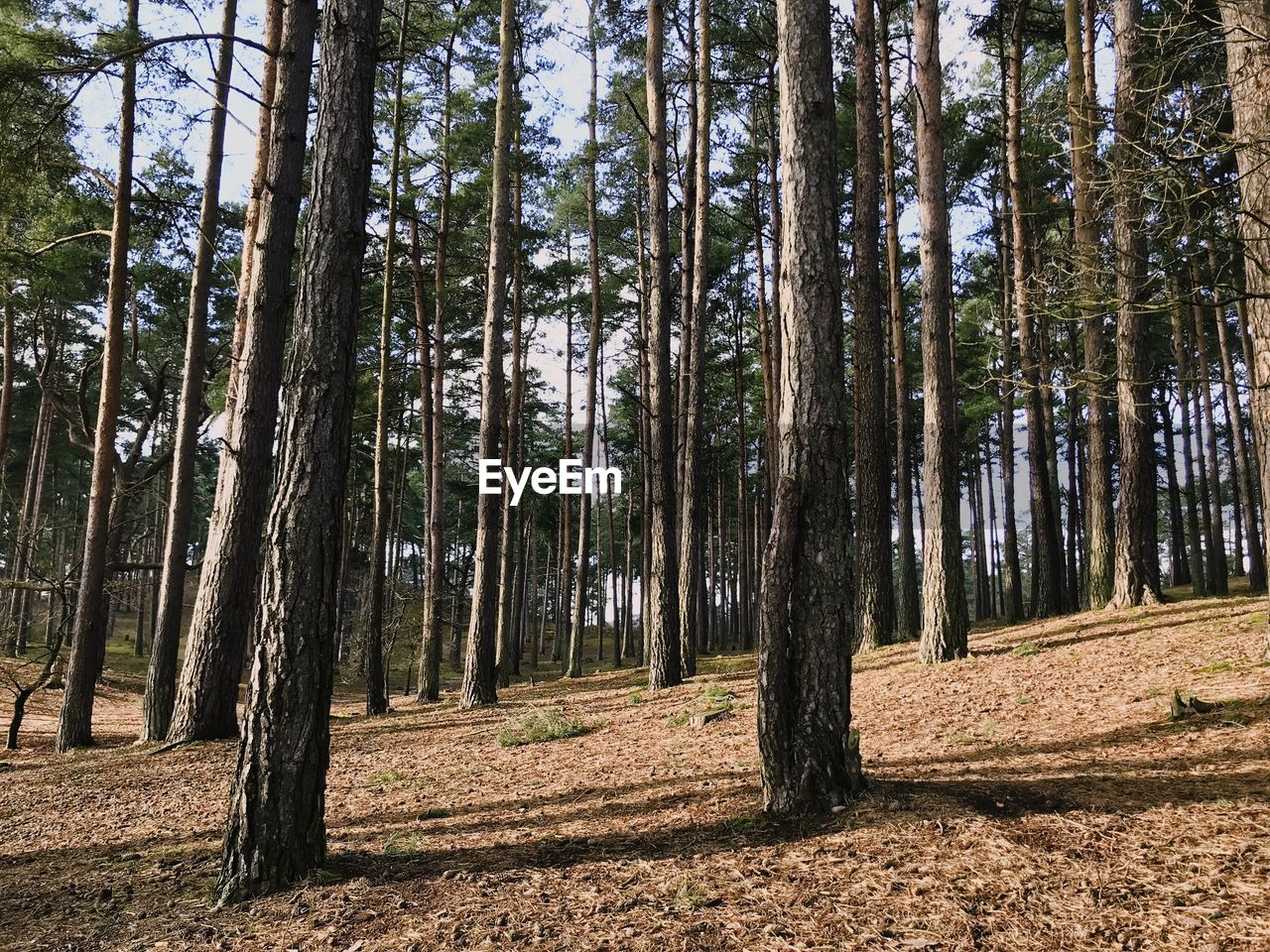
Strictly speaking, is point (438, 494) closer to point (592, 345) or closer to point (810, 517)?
point (592, 345)

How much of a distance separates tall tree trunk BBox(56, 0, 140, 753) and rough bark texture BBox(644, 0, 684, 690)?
7.33 metres

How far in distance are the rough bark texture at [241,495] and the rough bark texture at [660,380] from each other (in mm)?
5141

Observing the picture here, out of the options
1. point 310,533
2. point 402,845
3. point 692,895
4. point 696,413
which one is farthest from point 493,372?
point 692,895

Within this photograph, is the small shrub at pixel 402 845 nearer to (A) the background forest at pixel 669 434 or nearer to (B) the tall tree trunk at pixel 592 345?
(A) the background forest at pixel 669 434

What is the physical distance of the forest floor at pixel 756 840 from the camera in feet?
10.6

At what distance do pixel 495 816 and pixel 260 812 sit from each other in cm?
172

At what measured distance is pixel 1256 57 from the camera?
551cm

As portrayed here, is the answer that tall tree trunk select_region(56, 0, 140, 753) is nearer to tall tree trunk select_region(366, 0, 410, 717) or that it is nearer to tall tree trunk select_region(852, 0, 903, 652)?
tall tree trunk select_region(366, 0, 410, 717)

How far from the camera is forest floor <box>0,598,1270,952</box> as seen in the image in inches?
127

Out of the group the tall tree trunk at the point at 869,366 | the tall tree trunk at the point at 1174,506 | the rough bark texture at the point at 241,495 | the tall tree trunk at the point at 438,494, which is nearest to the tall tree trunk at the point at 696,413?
the tall tree trunk at the point at 869,366

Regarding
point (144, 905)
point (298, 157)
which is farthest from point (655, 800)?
point (298, 157)

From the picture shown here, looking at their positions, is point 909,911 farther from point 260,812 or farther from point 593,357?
point 593,357

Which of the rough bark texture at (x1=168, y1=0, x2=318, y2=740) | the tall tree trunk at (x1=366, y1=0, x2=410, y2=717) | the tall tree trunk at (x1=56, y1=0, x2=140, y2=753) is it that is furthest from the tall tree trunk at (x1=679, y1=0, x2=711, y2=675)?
the tall tree trunk at (x1=56, y1=0, x2=140, y2=753)

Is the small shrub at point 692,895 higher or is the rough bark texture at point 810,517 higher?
the rough bark texture at point 810,517
